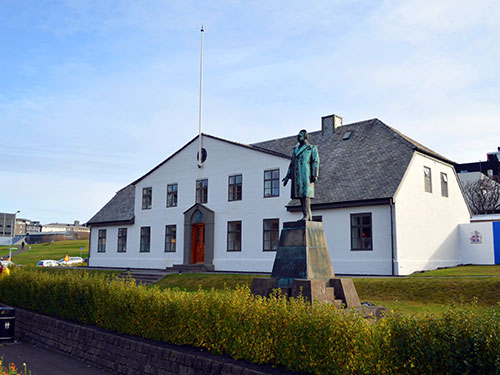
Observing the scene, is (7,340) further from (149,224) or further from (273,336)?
(149,224)

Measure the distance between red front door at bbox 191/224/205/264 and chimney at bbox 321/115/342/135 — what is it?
403 inches

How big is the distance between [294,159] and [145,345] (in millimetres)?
6218

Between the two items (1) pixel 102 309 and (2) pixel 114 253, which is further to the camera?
(2) pixel 114 253

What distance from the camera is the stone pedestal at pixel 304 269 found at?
36.6 feet

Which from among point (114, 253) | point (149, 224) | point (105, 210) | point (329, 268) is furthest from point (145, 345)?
point (105, 210)

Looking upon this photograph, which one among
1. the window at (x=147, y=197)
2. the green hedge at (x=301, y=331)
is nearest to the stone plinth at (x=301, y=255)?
the green hedge at (x=301, y=331)

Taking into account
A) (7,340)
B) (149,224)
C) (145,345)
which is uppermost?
(149,224)

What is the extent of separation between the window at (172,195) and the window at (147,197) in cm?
200

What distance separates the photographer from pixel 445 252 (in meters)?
26.1

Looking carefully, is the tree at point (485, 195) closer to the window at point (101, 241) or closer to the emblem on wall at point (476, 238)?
the emblem on wall at point (476, 238)

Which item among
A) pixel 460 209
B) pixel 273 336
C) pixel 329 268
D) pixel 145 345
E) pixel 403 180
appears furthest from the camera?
pixel 460 209

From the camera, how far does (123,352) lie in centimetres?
1061

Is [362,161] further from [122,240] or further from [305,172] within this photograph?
[122,240]

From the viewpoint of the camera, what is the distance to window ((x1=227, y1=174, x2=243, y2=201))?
2869 cm
